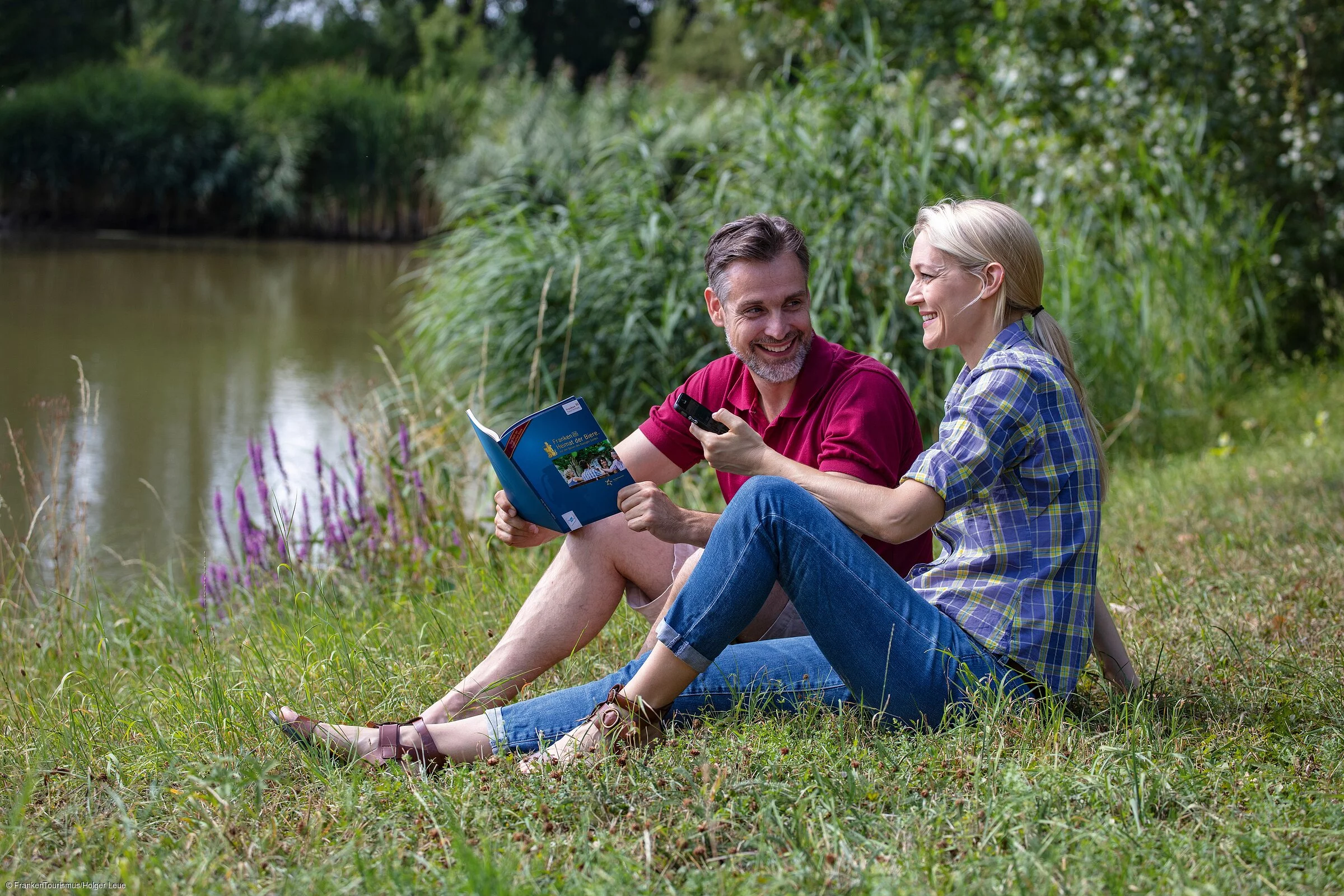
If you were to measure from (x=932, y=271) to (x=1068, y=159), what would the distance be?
214 inches

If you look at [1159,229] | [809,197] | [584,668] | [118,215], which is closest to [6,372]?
[809,197]

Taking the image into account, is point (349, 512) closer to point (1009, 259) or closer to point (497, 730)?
point (497, 730)

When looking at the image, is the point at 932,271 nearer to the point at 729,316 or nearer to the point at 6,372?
the point at 729,316

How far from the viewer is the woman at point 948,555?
236 centimetres

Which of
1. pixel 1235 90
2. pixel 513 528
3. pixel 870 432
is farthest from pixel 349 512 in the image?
pixel 1235 90

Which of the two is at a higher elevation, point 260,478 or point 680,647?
point 680,647

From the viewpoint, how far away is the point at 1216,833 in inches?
80.8

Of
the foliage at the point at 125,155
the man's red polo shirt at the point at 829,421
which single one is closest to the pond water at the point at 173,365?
the man's red polo shirt at the point at 829,421

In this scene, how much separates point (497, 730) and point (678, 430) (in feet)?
3.07

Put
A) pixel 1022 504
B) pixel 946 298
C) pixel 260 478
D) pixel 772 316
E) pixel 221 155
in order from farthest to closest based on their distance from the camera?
pixel 221 155 → pixel 260 478 → pixel 772 316 → pixel 946 298 → pixel 1022 504

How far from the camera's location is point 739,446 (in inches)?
103

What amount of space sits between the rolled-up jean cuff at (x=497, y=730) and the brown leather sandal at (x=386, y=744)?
0.10 m

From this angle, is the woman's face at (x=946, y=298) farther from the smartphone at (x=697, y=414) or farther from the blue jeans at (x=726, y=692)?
the blue jeans at (x=726, y=692)

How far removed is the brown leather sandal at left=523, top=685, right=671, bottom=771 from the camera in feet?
7.93
